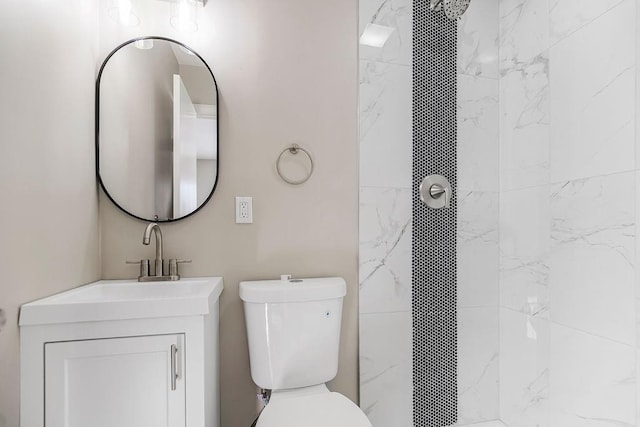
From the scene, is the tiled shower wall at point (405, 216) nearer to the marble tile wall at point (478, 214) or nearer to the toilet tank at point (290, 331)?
A: the marble tile wall at point (478, 214)

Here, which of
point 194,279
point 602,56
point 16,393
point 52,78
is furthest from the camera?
point 194,279

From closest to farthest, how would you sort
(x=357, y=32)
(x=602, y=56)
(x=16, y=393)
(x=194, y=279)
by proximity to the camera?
(x=16, y=393) → (x=602, y=56) → (x=194, y=279) → (x=357, y=32)

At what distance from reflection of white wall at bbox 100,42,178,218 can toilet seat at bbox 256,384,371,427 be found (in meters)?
0.84

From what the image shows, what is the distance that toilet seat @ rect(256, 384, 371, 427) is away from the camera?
3.72 ft

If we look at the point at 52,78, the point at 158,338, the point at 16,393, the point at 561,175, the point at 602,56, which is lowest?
the point at 16,393

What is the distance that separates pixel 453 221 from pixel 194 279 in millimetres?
1197

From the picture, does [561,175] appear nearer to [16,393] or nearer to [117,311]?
[117,311]

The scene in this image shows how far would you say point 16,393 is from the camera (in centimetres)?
96

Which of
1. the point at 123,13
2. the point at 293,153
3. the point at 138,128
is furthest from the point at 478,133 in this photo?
the point at 123,13

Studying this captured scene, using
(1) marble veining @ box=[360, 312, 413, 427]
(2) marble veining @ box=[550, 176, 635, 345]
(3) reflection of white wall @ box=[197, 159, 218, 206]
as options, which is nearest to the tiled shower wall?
(1) marble veining @ box=[360, 312, 413, 427]

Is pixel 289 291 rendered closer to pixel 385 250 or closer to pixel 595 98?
pixel 385 250

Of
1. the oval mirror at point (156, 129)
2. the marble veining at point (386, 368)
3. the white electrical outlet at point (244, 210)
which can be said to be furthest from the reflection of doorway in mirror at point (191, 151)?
the marble veining at point (386, 368)

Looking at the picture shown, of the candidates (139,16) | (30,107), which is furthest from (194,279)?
(139,16)

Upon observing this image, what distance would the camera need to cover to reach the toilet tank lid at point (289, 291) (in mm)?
1373
